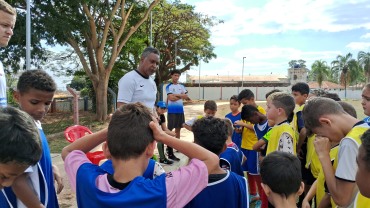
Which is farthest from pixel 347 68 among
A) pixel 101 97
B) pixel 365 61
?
pixel 101 97

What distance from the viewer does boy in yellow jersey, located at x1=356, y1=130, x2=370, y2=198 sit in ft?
3.99

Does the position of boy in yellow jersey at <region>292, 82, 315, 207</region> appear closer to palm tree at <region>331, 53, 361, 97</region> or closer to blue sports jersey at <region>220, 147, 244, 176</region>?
blue sports jersey at <region>220, 147, 244, 176</region>

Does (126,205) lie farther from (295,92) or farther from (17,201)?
(295,92)

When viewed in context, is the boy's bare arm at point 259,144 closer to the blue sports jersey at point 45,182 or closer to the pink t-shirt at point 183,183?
the pink t-shirt at point 183,183

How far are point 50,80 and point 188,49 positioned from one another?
23.6m

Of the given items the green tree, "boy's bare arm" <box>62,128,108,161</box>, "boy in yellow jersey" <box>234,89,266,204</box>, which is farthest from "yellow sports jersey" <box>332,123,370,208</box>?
the green tree

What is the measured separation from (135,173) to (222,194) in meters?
0.72

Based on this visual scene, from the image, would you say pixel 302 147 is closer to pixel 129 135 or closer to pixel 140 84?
pixel 140 84

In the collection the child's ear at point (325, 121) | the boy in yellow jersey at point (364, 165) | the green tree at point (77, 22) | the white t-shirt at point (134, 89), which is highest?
the green tree at point (77, 22)

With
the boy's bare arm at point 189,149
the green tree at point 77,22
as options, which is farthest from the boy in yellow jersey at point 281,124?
the green tree at point 77,22

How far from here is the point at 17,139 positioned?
115 centimetres

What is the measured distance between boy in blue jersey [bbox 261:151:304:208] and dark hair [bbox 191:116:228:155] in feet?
1.17

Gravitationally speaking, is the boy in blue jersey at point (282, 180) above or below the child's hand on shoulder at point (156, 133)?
below

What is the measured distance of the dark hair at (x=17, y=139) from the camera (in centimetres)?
113
